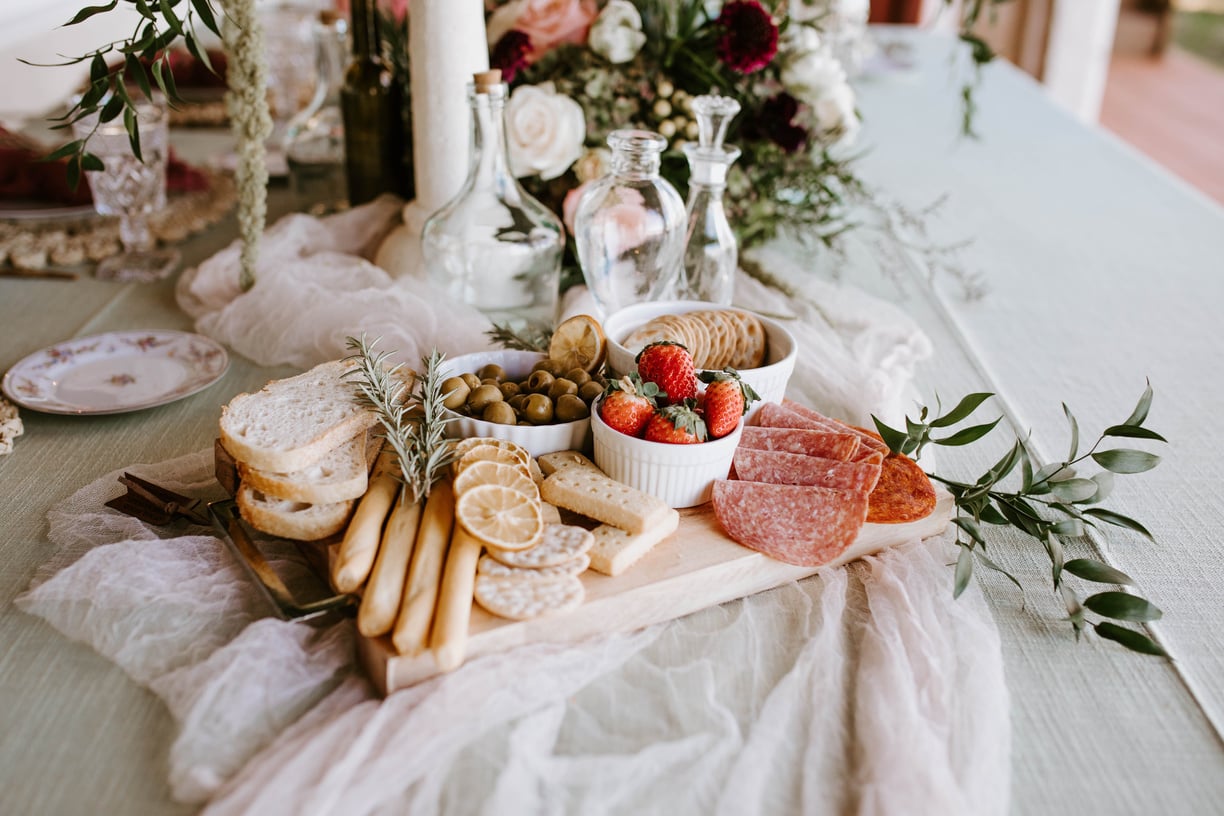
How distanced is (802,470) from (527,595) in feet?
0.98

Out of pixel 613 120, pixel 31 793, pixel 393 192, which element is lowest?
pixel 31 793

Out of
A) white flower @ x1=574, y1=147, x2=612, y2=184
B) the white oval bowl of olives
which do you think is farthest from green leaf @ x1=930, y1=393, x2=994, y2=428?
white flower @ x1=574, y1=147, x2=612, y2=184

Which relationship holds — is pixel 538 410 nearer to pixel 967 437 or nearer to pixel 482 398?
pixel 482 398

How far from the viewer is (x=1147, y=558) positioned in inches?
36.0

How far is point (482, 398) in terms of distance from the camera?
0.92m

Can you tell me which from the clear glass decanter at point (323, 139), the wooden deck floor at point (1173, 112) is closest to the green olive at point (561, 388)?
the clear glass decanter at point (323, 139)

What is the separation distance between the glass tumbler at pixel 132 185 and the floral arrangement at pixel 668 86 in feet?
1.68

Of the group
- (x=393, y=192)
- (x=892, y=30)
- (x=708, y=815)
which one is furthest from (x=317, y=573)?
(x=892, y=30)

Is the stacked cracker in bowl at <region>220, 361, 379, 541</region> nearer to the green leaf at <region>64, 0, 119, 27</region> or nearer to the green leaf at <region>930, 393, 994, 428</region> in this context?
the green leaf at <region>64, 0, 119, 27</region>

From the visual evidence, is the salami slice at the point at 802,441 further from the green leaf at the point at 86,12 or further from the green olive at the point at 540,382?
Result: the green leaf at the point at 86,12

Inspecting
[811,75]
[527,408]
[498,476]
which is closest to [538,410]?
[527,408]

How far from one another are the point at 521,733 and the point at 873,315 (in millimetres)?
894

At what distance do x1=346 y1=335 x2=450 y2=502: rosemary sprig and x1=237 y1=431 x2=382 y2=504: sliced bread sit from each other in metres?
0.04

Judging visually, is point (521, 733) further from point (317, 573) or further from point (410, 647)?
point (317, 573)
